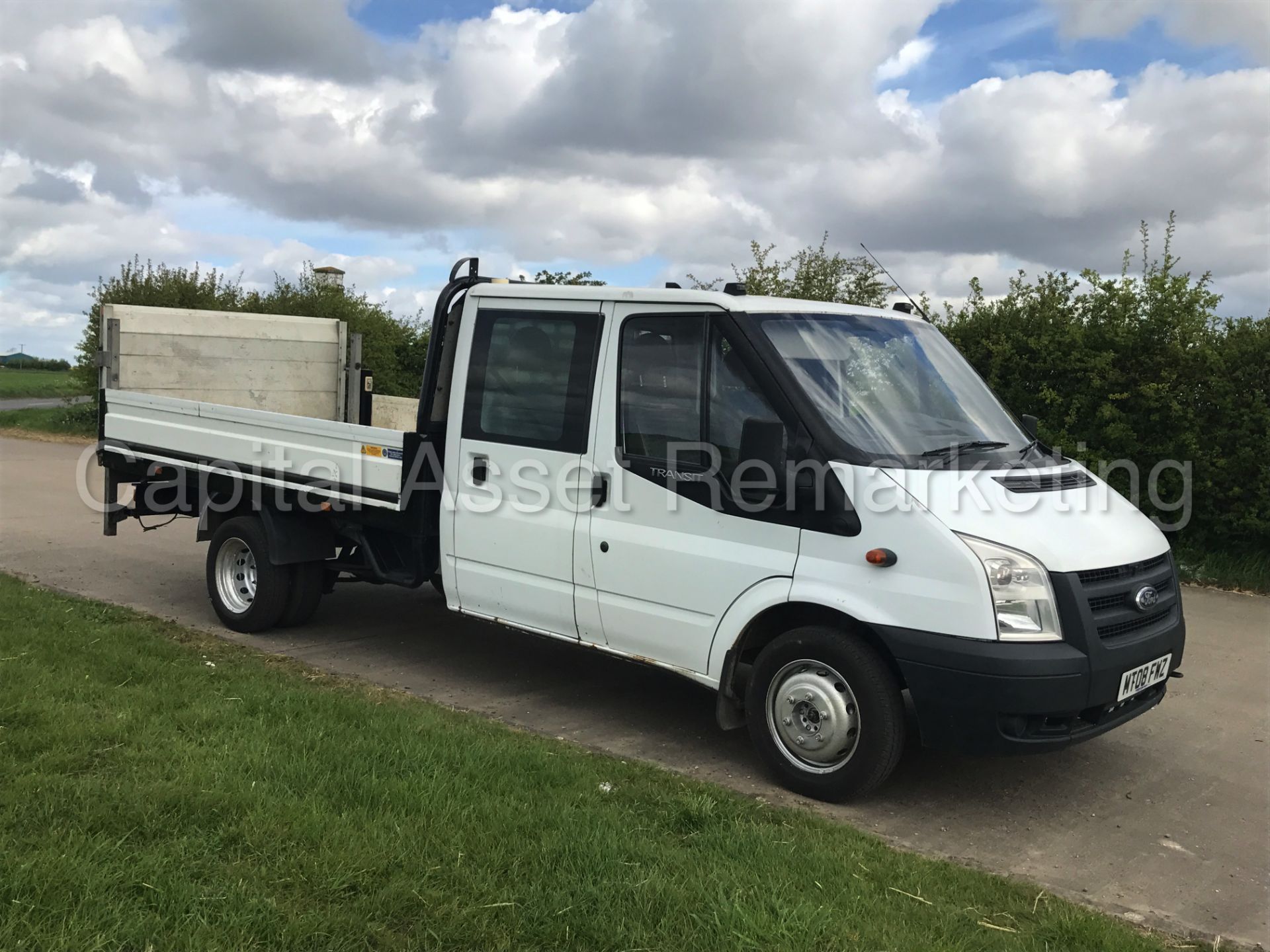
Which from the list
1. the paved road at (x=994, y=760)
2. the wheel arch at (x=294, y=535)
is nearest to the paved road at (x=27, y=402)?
the paved road at (x=994, y=760)

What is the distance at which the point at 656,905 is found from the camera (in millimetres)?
3664

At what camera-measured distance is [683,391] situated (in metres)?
5.44

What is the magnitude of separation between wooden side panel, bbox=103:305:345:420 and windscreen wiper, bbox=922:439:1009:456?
548 centimetres

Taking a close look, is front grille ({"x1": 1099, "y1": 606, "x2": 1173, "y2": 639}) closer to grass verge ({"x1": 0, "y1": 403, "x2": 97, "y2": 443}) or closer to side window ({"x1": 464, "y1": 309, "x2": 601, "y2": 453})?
side window ({"x1": 464, "y1": 309, "x2": 601, "y2": 453})

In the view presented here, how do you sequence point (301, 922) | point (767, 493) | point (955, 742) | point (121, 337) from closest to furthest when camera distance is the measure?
point (301, 922), point (955, 742), point (767, 493), point (121, 337)

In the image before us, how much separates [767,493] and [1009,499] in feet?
3.47

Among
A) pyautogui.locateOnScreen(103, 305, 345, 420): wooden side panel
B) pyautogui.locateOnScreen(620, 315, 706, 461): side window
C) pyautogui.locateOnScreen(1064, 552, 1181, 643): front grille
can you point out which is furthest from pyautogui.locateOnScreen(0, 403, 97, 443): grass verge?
pyautogui.locateOnScreen(1064, 552, 1181, 643): front grille

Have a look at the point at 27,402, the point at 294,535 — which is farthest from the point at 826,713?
the point at 27,402

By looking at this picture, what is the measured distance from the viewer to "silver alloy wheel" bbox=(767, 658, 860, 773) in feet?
16.1

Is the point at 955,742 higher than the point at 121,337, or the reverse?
the point at 121,337

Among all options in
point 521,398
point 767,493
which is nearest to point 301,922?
point 767,493

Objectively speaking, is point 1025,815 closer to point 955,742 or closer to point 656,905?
point 955,742

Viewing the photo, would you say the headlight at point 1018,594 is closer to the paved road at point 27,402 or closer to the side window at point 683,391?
the side window at point 683,391

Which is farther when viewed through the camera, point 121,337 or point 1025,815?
point 121,337
